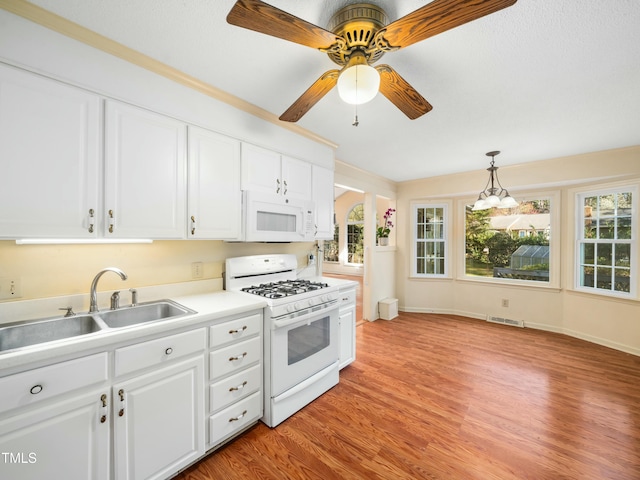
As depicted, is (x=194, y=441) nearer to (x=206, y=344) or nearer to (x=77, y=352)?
(x=206, y=344)

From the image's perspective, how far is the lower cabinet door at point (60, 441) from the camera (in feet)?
3.49

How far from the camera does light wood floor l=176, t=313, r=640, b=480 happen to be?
64.3 inches

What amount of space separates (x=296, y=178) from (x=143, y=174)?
52.5 inches

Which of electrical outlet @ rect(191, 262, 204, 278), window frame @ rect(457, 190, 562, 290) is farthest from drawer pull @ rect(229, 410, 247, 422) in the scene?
window frame @ rect(457, 190, 562, 290)

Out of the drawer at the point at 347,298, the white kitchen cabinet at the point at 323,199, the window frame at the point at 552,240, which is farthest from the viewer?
the window frame at the point at 552,240

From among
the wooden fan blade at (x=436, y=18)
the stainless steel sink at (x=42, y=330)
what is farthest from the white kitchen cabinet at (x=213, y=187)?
the wooden fan blade at (x=436, y=18)

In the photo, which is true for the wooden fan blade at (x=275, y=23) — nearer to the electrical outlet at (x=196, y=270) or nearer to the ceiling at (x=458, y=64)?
the ceiling at (x=458, y=64)

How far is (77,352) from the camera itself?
1199 mm

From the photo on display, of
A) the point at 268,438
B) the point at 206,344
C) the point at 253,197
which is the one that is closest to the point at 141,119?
the point at 253,197

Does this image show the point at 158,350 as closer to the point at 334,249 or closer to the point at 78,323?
the point at 78,323

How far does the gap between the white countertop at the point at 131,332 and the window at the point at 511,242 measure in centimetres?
422

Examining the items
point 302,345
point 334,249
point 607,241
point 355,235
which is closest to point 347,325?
point 302,345

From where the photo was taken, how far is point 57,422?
115 cm

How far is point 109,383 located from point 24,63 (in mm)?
1620
